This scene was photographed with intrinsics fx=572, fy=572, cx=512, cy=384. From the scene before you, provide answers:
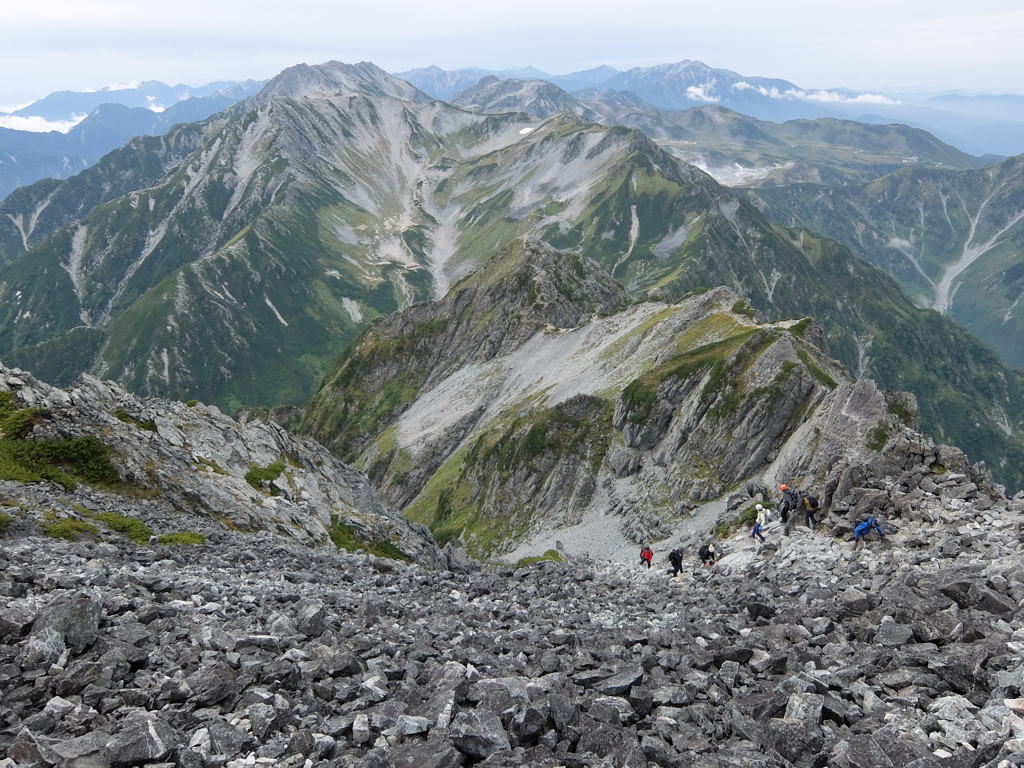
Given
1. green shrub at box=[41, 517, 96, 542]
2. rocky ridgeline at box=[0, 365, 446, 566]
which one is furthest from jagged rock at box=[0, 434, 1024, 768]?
rocky ridgeline at box=[0, 365, 446, 566]

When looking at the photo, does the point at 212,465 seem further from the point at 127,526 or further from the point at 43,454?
the point at 127,526

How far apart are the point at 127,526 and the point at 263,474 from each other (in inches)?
992

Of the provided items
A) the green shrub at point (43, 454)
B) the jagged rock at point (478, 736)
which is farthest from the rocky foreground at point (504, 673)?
the green shrub at point (43, 454)

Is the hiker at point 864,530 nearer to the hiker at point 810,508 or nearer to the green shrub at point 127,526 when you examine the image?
the hiker at point 810,508

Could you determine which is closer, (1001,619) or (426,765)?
(426,765)

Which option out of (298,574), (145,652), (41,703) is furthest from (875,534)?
(41,703)

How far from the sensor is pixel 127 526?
35000mm

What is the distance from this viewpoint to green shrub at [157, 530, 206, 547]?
34.3 metres

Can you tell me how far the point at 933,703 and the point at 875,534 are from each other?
20168 mm

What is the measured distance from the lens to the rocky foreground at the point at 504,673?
12367 mm

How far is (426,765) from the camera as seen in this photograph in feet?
39.3

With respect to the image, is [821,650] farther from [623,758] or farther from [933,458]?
[933,458]

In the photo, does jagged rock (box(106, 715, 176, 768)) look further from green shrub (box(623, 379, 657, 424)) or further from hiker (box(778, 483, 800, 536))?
green shrub (box(623, 379, 657, 424))

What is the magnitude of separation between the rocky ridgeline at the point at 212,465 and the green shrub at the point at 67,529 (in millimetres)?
2038
